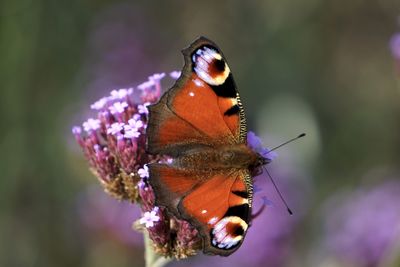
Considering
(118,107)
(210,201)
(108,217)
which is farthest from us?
(108,217)

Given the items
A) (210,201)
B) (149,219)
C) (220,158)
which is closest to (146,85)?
(220,158)

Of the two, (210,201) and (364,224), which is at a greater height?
(210,201)

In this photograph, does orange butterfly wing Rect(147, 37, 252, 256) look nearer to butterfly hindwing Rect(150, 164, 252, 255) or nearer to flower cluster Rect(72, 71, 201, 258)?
butterfly hindwing Rect(150, 164, 252, 255)

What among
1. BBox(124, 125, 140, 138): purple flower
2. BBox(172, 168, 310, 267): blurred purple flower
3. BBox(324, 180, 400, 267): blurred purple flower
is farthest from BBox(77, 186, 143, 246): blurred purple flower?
BBox(124, 125, 140, 138): purple flower

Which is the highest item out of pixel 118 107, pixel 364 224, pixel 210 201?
pixel 118 107

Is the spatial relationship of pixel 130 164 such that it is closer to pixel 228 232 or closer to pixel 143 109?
pixel 143 109

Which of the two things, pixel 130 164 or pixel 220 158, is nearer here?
pixel 220 158

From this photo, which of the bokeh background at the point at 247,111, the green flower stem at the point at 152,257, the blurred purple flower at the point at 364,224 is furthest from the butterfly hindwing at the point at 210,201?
the blurred purple flower at the point at 364,224
